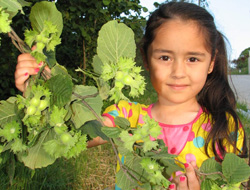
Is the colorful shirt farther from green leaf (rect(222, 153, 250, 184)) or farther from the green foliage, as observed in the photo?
the green foliage

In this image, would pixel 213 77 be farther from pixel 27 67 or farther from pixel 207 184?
pixel 27 67

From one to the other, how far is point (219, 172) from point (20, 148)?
0.50 metres

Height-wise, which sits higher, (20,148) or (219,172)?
(20,148)

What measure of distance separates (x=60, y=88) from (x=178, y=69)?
32.1 inches

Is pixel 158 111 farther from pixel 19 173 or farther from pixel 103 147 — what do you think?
pixel 103 147

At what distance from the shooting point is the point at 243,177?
0.68 meters

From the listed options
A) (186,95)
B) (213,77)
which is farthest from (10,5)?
(213,77)

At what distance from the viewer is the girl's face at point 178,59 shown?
1255mm

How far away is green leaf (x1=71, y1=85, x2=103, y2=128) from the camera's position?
57 centimetres

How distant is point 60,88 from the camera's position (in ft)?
1.68

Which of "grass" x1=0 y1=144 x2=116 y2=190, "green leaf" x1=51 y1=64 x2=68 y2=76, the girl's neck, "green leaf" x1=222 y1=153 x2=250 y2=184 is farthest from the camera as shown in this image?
"grass" x1=0 y1=144 x2=116 y2=190

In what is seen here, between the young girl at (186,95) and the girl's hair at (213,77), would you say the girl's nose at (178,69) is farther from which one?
the girl's hair at (213,77)

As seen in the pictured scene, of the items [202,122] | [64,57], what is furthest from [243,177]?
[64,57]

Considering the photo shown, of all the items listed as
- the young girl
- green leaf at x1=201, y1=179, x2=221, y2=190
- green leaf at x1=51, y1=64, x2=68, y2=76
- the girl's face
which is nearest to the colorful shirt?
the young girl
